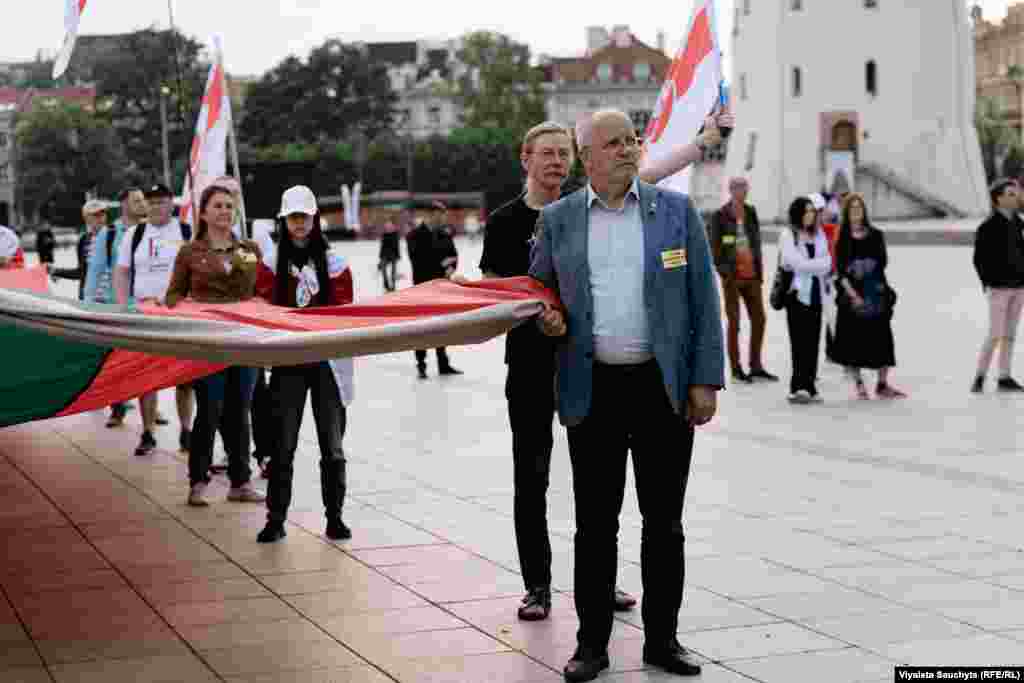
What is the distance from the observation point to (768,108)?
303ft

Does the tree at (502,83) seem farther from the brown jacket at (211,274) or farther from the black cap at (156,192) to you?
the brown jacket at (211,274)

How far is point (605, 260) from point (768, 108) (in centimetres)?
8740

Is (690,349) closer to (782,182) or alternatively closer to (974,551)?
(974,551)

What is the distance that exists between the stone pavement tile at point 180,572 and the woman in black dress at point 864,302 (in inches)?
328

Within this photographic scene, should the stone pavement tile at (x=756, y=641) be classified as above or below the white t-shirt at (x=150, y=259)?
below

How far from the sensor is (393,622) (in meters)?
7.50

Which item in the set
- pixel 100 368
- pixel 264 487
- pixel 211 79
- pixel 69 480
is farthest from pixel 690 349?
pixel 211 79

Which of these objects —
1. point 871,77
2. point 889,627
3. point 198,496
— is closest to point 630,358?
point 889,627

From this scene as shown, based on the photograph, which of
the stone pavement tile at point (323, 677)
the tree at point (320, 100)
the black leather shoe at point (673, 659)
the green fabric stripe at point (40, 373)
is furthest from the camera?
the tree at point (320, 100)

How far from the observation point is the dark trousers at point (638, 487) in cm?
662

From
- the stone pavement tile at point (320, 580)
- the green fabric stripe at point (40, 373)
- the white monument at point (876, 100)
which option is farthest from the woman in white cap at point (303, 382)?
the white monument at point (876, 100)

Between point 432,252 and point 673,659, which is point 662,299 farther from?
point 432,252

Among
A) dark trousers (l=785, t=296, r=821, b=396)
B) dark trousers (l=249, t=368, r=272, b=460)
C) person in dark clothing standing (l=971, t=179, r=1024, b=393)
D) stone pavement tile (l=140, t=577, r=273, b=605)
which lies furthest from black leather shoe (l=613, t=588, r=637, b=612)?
person in dark clothing standing (l=971, t=179, r=1024, b=393)

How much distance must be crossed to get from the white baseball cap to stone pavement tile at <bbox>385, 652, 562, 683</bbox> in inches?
130
